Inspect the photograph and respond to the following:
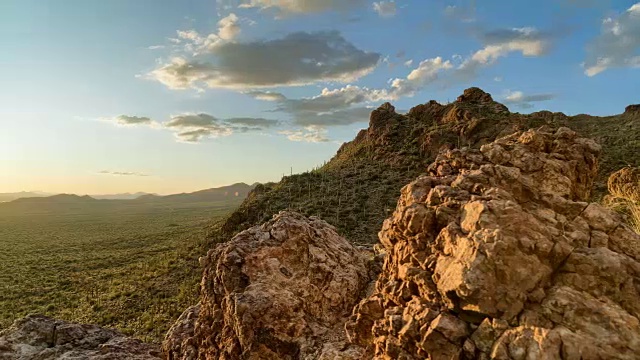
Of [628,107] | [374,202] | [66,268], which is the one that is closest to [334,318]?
[374,202]

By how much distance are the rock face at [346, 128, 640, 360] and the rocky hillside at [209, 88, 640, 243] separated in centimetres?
3174

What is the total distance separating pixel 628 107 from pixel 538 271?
8669cm

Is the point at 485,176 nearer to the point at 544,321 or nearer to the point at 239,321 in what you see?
the point at 544,321

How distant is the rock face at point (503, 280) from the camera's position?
467 centimetres

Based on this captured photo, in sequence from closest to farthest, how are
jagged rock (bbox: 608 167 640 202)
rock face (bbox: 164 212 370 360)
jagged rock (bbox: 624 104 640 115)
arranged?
rock face (bbox: 164 212 370 360) → jagged rock (bbox: 608 167 640 202) → jagged rock (bbox: 624 104 640 115)

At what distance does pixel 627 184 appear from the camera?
699 inches

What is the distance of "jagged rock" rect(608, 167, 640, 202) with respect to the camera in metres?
16.8

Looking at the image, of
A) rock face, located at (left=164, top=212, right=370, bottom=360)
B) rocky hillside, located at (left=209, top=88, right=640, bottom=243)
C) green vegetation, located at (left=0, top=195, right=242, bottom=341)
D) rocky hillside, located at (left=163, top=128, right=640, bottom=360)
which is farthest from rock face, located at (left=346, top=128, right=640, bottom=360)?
rocky hillside, located at (left=209, top=88, right=640, bottom=243)

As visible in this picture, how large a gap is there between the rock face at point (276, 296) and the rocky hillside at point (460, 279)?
0.03 m

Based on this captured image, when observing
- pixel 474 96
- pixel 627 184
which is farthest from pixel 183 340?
pixel 474 96

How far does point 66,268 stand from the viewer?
173 ft

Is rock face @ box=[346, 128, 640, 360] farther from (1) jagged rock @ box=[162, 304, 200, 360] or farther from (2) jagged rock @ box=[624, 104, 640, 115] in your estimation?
(2) jagged rock @ box=[624, 104, 640, 115]

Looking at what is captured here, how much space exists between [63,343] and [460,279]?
33.0 ft

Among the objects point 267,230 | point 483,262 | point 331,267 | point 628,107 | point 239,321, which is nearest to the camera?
point 483,262
